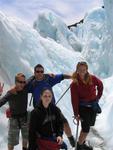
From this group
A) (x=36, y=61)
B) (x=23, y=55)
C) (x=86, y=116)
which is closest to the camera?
(x=86, y=116)

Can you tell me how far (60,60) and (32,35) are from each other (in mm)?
1813

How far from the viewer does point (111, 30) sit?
1880 cm

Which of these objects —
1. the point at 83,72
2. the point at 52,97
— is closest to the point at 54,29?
the point at 83,72

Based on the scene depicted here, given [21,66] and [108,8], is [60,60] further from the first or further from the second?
[108,8]

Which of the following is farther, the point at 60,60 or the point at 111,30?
the point at 111,30

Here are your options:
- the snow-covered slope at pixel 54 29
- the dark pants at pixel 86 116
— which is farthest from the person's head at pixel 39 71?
the snow-covered slope at pixel 54 29

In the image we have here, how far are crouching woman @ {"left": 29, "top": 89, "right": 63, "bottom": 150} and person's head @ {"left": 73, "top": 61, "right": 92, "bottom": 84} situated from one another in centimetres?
137

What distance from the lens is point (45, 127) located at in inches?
174

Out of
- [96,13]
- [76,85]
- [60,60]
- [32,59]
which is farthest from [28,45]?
[96,13]

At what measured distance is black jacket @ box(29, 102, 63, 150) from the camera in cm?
438

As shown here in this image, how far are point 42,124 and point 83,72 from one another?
5.16 ft

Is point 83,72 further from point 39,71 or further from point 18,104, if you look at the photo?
point 18,104

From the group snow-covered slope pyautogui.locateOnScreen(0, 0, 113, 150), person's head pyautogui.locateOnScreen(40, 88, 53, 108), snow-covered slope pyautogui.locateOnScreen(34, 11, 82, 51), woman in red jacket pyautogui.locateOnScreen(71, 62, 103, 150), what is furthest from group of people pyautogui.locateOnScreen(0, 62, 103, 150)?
snow-covered slope pyautogui.locateOnScreen(34, 11, 82, 51)

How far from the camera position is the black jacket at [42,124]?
172 inches
